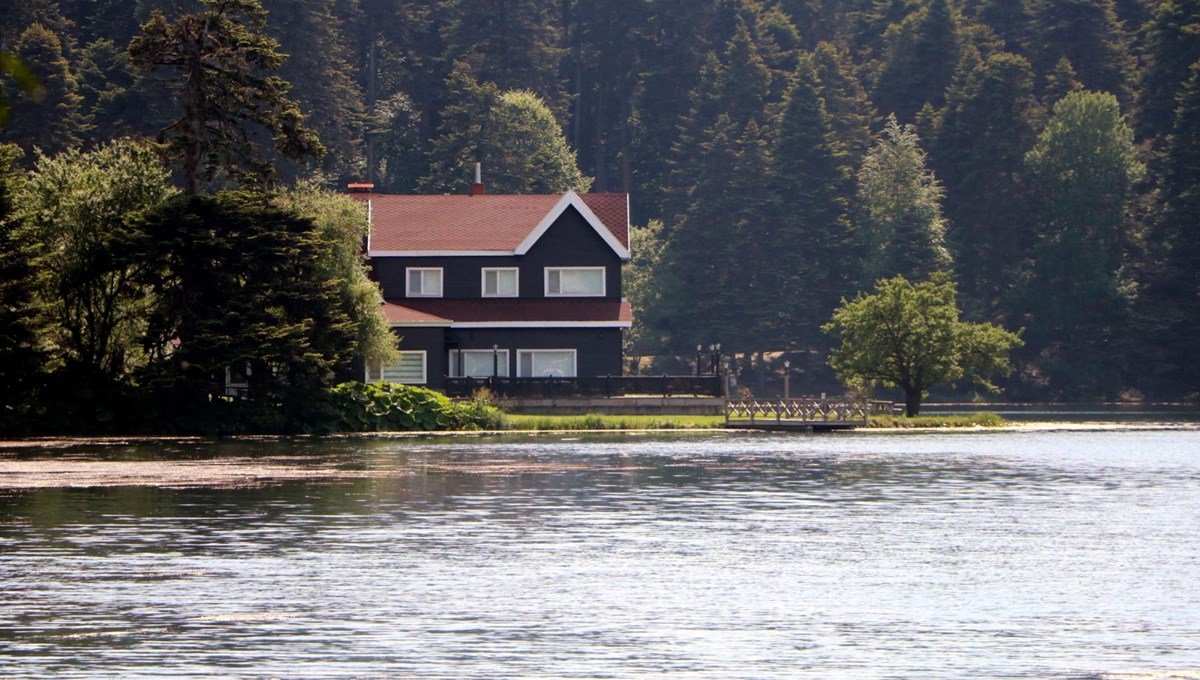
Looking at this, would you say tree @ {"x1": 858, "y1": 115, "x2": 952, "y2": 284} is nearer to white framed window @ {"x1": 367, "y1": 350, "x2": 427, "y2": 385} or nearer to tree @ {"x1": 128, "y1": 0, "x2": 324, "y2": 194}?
white framed window @ {"x1": 367, "y1": 350, "x2": 427, "y2": 385}

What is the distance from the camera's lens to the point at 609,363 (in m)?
76.5

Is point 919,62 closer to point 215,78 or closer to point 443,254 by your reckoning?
point 443,254

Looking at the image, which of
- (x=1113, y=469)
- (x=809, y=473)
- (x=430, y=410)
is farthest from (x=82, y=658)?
(x=430, y=410)

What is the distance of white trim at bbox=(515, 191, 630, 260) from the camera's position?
77.2m

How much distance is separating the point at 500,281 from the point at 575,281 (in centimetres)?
319

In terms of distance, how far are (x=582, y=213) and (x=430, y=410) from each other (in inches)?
606

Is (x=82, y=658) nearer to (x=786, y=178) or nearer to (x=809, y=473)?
(x=809, y=473)

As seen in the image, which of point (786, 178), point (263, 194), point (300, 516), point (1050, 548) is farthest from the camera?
point (786, 178)

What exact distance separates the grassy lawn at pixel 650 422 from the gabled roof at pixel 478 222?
32.5ft

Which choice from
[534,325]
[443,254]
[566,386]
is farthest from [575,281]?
[566,386]

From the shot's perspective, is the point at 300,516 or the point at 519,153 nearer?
the point at 300,516

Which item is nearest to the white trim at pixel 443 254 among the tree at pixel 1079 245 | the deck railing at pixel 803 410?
the deck railing at pixel 803 410

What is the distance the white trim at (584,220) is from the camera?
7725 centimetres

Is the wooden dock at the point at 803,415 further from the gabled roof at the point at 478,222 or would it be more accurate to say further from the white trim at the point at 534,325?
the gabled roof at the point at 478,222
